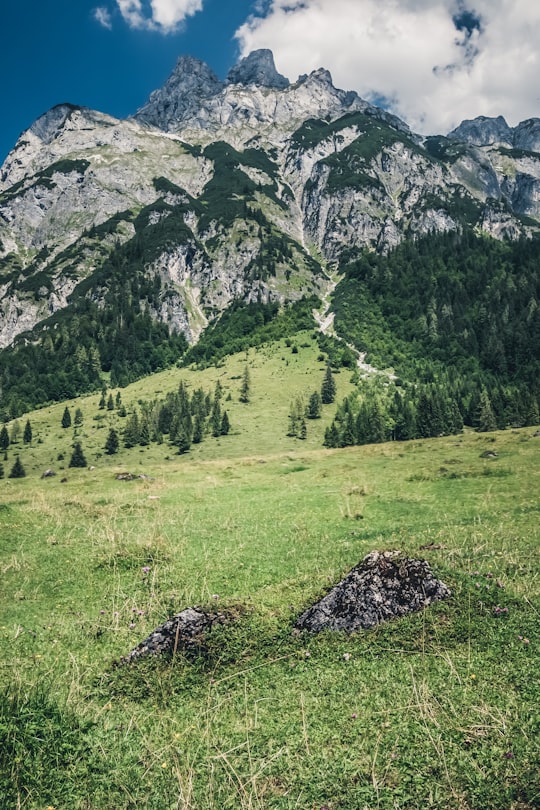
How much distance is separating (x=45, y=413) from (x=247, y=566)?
177m

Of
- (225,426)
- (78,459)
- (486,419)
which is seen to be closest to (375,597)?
(78,459)

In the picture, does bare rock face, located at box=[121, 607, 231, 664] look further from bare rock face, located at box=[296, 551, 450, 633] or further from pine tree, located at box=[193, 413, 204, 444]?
pine tree, located at box=[193, 413, 204, 444]

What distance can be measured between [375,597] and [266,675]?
3.68 meters

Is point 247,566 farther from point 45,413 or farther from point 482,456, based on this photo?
point 45,413

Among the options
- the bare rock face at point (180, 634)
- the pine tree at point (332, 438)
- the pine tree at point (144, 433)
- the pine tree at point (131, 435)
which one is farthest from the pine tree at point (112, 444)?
the bare rock face at point (180, 634)

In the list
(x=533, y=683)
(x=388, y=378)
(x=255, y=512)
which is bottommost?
(x=255, y=512)

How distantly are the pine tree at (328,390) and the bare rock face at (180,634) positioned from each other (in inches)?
6097

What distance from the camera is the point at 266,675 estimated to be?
1070cm

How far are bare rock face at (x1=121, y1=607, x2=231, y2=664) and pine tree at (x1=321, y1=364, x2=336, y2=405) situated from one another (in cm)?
15486

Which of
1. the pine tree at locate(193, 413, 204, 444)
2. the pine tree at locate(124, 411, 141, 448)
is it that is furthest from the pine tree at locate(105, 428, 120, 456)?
the pine tree at locate(193, 413, 204, 444)

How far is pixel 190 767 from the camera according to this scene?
25.0 feet

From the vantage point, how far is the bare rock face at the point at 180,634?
11750mm

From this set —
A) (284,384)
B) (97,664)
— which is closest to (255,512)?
(97,664)

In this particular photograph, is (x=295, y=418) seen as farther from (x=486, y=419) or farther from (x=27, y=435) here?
(x=27, y=435)
